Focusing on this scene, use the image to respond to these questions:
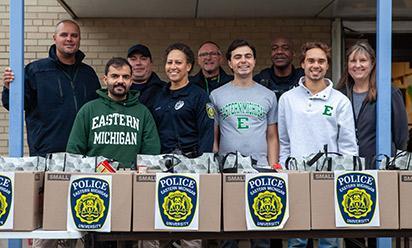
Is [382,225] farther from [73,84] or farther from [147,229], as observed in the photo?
[73,84]

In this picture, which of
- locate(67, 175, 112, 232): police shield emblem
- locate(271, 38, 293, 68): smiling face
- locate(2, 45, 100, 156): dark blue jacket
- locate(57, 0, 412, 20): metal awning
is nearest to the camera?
locate(67, 175, 112, 232): police shield emblem

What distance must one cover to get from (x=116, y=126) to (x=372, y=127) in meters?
1.81

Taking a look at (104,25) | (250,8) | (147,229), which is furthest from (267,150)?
(104,25)

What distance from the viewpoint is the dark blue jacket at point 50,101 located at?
4.75 meters

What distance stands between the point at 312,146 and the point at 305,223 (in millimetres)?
787

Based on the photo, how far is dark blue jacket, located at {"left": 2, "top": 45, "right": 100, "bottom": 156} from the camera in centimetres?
475

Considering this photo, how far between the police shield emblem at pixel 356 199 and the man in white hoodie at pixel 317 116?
0.62 meters

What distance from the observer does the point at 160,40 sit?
7.45m

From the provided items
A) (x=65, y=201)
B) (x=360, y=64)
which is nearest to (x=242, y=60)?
(x=360, y=64)

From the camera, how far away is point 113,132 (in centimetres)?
423

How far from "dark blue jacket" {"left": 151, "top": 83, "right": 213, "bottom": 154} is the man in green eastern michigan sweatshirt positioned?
204mm

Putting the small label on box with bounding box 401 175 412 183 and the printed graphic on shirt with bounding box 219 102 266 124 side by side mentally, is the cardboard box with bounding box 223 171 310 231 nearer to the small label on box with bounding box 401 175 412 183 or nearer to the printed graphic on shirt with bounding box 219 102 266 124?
the small label on box with bounding box 401 175 412 183

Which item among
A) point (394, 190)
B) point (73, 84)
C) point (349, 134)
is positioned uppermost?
point (73, 84)

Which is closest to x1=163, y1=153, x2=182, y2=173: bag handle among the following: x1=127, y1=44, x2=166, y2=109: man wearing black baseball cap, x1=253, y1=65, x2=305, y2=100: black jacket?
x1=127, y1=44, x2=166, y2=109: man wearing black baseball cap
